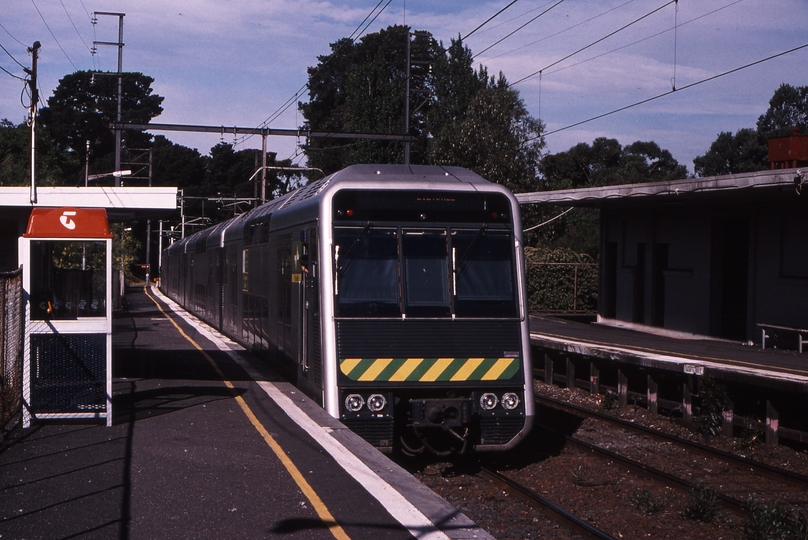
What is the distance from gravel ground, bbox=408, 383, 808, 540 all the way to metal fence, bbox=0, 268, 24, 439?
445cm

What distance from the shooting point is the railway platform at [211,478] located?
6.18 m

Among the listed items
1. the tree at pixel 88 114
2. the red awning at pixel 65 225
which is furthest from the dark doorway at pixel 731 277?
the tree at pixel 88 114

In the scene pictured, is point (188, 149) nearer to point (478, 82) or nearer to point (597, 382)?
point (478, 82)

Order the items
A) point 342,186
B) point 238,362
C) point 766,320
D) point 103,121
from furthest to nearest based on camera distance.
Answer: point 103,121 → point 766,320 → point 238,362 → point 342,186

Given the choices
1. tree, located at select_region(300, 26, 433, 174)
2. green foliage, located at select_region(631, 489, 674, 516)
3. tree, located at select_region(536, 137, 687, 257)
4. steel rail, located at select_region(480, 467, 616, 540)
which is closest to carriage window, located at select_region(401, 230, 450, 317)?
steel rail, located at select_region(480, 467, 616, 540)

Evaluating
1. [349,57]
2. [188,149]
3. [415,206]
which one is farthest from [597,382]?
[188,149]

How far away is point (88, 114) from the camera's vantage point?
7638 cm

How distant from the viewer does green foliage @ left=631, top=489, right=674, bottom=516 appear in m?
8.50

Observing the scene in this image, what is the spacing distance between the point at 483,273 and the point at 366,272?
1251 millimetres

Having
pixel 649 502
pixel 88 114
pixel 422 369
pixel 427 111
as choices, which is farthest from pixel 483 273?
pixel 88 114

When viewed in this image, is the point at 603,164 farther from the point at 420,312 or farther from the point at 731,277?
the point at 420,312

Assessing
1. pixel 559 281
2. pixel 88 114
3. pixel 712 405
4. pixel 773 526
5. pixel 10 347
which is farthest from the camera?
pixel 88 114

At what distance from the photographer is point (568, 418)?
14.1 m

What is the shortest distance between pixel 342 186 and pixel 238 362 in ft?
24.4
